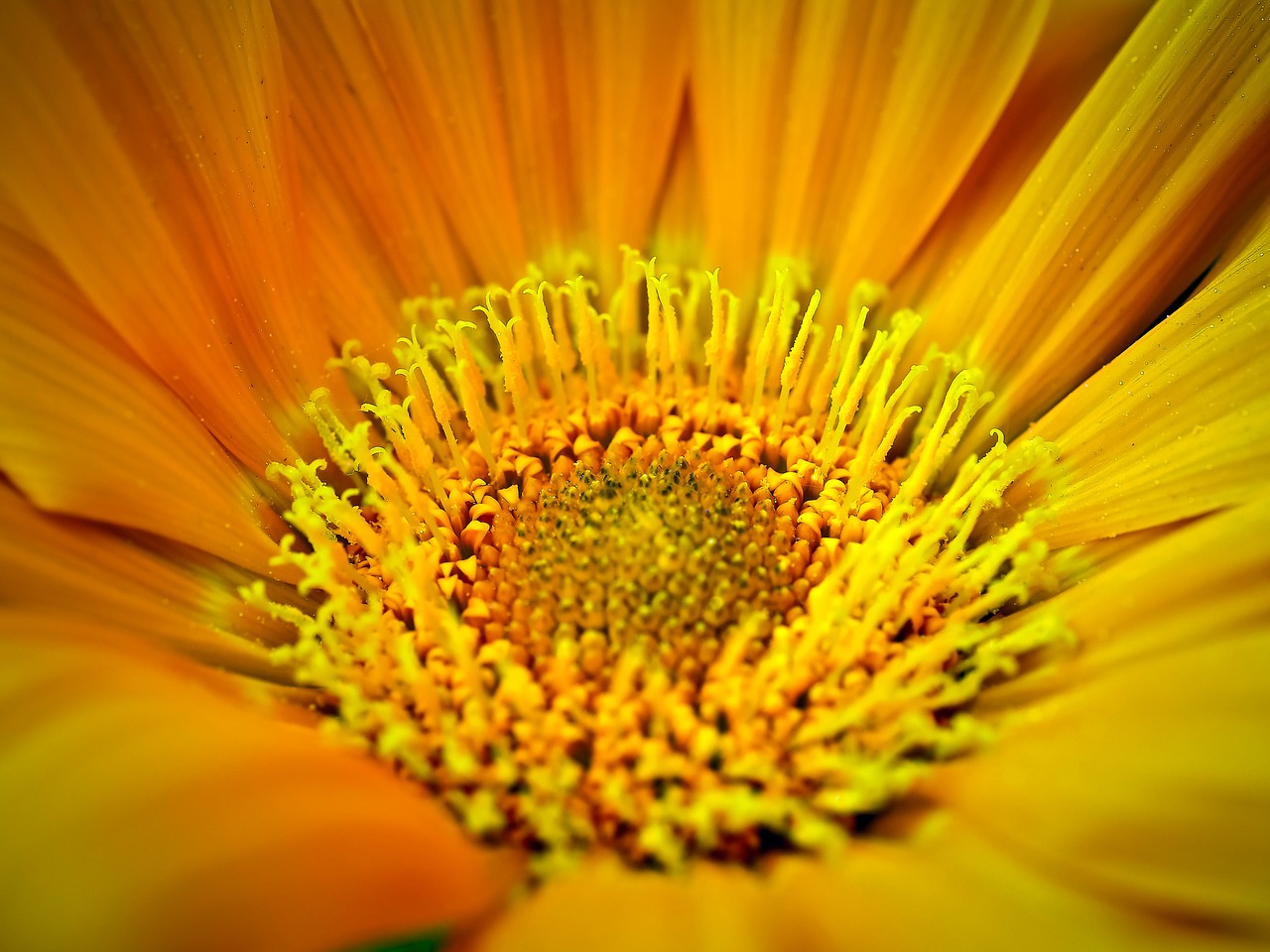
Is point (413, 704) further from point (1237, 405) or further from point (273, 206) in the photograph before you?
point (1237, 405)

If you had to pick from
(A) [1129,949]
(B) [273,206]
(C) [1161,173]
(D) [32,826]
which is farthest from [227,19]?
(A) [1129,949]

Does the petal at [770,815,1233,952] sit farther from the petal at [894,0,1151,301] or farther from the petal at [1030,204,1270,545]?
the petal at [894,0,1151,301]

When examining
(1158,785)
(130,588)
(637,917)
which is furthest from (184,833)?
(1158,785)

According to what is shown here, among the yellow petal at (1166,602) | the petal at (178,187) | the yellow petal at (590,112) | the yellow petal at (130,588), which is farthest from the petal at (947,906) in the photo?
the yellow petal at (590,112)

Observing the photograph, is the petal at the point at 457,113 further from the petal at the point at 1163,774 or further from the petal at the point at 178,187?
the petal at the point at 1163,774

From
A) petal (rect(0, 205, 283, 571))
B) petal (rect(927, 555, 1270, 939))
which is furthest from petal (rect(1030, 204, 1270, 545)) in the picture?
petal (rect(0, 205, 283, 571))

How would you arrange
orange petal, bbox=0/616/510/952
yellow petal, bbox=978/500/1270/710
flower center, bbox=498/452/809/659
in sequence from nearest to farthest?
orange petal, bbox=0/616/510/952, yellow petal, bbox=978/500/1270/710, flower center, bbox=498/452/809/659
